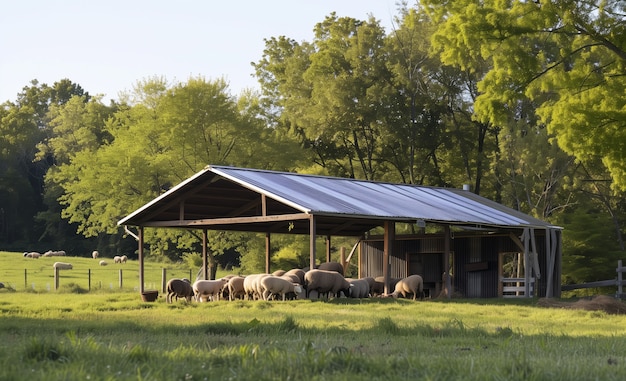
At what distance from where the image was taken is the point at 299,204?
24.7 meters

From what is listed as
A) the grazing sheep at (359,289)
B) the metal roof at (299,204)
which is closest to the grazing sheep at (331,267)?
the metal roof at (299,204)

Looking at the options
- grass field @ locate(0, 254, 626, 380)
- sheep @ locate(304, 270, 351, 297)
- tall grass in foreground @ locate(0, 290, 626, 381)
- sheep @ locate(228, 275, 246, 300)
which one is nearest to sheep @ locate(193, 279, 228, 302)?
sheep @ locate(228, 275, 246, 300)

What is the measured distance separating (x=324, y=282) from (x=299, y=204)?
350cm

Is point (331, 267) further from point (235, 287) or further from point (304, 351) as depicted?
point (304, 351)

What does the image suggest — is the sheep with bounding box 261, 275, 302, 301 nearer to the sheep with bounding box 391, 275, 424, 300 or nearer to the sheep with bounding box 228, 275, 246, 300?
the sheep with bounding box 228, 275, 246, 300

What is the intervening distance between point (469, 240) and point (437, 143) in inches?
Result: 607

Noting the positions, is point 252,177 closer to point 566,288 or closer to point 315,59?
→ point 566,288

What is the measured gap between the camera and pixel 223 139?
43.8 metres

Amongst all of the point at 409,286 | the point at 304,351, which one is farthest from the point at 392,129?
the point at 304,351

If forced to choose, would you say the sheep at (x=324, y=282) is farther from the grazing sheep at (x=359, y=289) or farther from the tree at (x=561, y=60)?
the tree at (x=561, y=60)

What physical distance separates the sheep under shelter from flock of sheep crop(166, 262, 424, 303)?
3.48ft

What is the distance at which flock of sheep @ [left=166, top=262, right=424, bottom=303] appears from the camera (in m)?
26.5

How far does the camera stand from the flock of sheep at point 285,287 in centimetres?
2655

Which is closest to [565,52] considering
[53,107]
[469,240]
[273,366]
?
[469,240]
